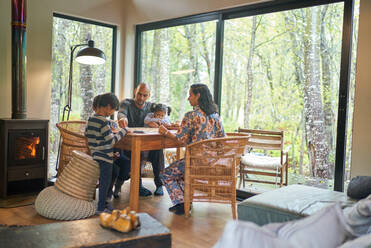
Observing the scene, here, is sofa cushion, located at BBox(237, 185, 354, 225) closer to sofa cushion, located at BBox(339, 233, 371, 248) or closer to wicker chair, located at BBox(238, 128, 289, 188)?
sofa cushion, located at BBox(339, 233, 371, 248)

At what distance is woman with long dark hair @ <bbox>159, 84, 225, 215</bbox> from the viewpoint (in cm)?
339

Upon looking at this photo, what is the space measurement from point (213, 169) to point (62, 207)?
136 cm

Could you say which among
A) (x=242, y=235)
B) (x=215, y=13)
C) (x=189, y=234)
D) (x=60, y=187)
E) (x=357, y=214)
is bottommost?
(x=189, y=234)

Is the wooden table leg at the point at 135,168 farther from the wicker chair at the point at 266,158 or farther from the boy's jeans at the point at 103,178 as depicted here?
the wicker chair at the point at 266,158

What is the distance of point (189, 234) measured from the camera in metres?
2.96

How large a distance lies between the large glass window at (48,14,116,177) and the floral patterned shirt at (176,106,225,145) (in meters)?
2.21

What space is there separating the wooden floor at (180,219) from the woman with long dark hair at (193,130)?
0.21 meters

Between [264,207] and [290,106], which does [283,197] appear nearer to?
[264,207]

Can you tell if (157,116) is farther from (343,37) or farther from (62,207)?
(343,37)

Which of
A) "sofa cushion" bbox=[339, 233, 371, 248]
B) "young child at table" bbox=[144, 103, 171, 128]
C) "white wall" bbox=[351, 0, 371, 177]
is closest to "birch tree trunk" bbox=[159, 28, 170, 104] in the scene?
"young child at table" bbox=[144, 103, 171, 128]

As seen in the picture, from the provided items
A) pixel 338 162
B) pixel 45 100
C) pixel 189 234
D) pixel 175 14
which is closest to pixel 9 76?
pixel 45 100

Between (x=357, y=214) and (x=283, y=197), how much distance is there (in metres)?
0.85

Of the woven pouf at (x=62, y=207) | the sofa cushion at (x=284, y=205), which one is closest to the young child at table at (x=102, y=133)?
the woven pouf at (x=62, y=207)

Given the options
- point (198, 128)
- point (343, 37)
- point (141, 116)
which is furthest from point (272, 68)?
point (141, 116)
